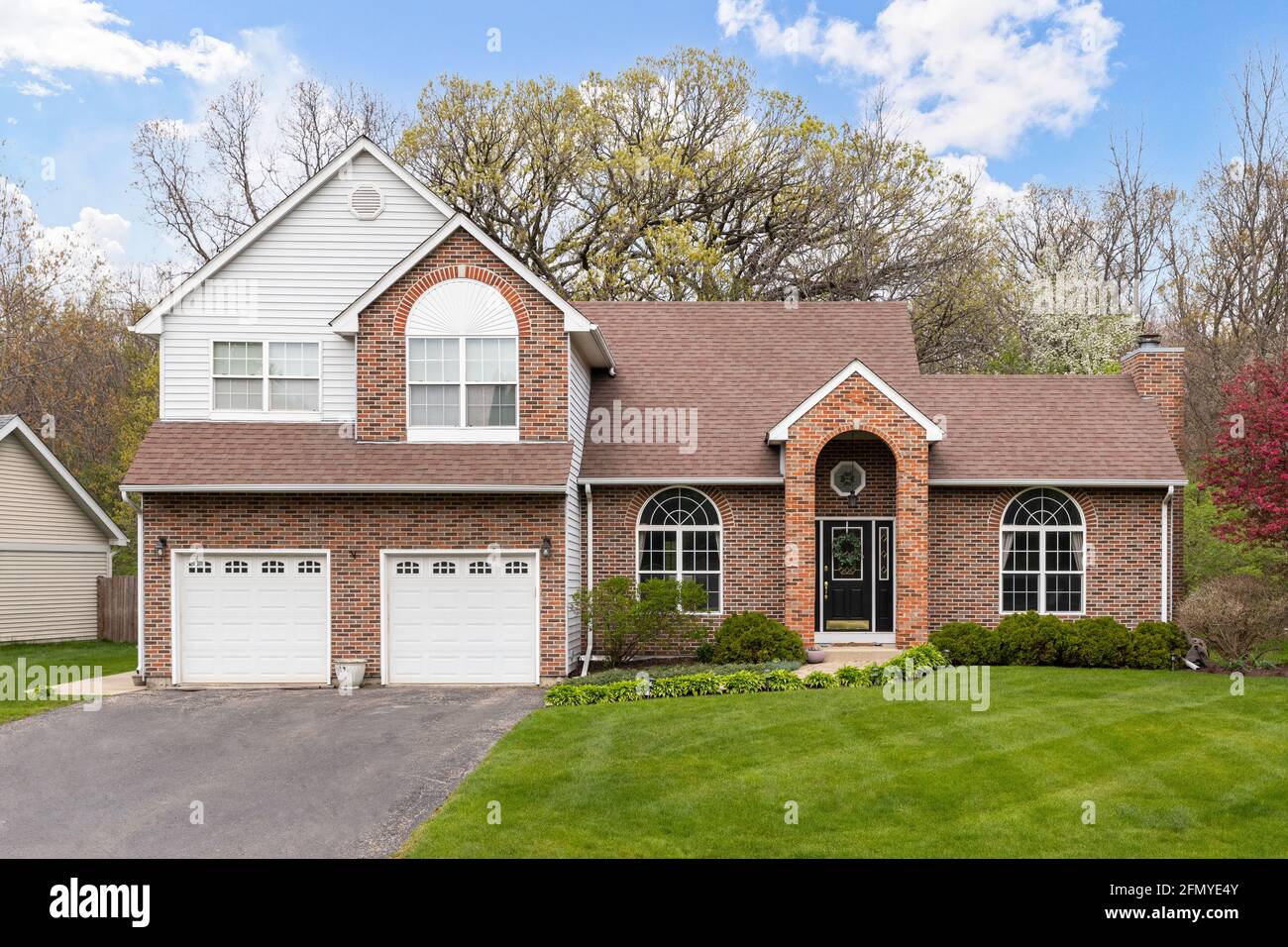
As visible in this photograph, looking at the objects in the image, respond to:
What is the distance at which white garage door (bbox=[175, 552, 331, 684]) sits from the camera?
1747cm

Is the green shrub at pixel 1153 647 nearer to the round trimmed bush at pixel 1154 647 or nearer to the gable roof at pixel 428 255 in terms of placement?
the round trimmed bush at pixel 1154 647

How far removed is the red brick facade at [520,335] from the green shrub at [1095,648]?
9173 millimetres

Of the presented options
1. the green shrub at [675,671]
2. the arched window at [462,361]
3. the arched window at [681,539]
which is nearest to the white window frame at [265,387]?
the arched window at [462,361]

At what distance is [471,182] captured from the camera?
3300cm

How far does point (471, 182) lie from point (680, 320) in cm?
1340

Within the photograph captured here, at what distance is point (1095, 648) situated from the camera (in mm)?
17500

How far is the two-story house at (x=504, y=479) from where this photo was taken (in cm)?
1738

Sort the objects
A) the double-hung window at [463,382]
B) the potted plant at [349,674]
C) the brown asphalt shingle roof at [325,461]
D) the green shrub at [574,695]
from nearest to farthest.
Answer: the green shrub at [574,695] < the potted plant at [349,674] < the brown asphalt shingle roof at [325,461] < the double-hung window at [463,382]

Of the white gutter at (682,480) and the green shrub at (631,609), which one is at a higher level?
the white gutter at (682,480)

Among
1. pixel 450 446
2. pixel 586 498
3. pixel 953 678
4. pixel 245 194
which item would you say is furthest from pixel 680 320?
pixel 245 194

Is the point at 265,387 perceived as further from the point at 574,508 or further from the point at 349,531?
the point at 574,508

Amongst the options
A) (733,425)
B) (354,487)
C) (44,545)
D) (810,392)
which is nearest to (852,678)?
(733,425)

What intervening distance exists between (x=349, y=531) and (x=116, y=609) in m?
14.4

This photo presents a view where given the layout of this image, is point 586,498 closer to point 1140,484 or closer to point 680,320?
point 680,320
